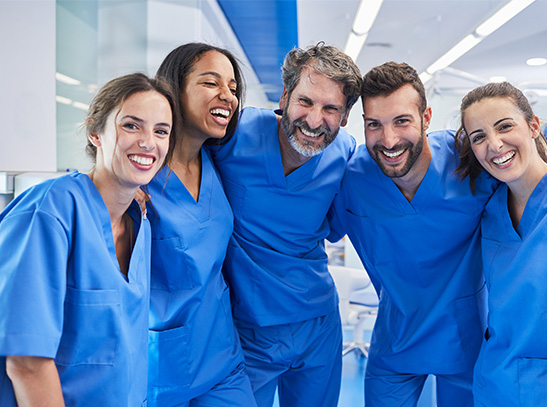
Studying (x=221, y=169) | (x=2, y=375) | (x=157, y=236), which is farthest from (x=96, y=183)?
(x=221, y=169)

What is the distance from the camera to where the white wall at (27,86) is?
197 cm

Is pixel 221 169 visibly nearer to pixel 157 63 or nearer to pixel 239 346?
pixel 239 346

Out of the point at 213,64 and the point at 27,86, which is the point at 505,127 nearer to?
the point at 213,64

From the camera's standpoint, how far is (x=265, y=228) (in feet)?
4.65

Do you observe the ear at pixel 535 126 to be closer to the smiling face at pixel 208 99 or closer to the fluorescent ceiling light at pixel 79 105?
the smiling face at pixel 208 99

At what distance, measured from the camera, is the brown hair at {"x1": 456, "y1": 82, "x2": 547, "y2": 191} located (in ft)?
3.92

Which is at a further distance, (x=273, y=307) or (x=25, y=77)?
(x=25, y=77)

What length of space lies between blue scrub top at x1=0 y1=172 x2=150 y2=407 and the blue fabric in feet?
1.67

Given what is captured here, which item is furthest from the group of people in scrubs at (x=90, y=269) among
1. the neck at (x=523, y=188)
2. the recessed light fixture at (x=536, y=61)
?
the recessed light fixture at (x=536, y=61)

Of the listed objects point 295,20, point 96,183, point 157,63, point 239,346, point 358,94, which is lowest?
point 239,346

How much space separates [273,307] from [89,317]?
Result: 2.21 feet

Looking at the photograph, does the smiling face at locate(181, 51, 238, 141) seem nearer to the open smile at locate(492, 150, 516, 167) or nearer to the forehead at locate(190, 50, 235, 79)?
the forehead at locate(190, 50, 235, 79)

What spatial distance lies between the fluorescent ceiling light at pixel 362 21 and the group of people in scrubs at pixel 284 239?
202 cm

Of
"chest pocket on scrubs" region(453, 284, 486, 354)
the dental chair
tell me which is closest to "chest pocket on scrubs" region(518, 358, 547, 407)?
"chest pocket on scrubs" region(453, 284, 486, 354)
